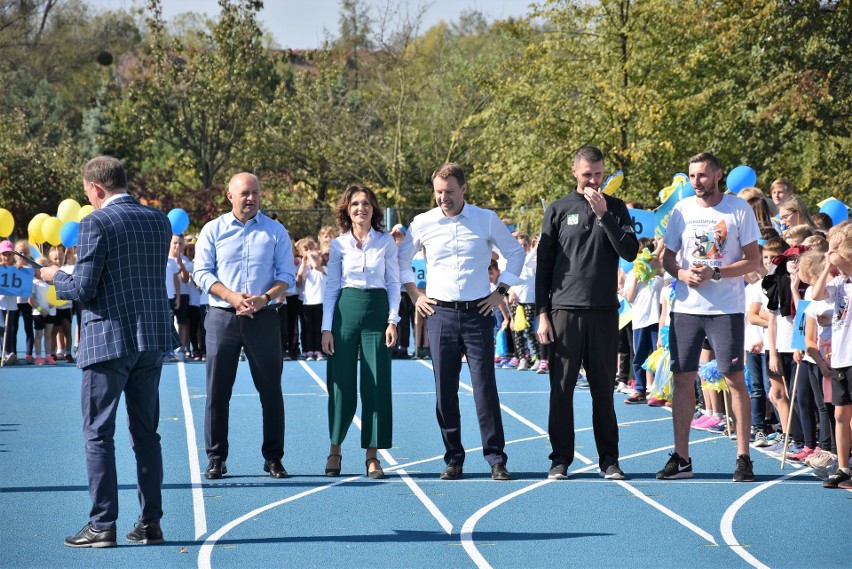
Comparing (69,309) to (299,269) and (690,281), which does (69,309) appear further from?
(690,281)

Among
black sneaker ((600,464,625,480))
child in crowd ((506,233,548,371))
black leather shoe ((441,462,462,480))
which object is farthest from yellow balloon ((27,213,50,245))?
black sneaker ((600,464,625,480))

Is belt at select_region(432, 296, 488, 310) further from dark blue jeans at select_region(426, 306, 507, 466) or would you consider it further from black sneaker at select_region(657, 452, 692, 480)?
black sneaker at select_region(657, 452, 692, 480)

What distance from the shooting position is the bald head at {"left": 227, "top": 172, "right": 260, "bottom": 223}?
8914 mm

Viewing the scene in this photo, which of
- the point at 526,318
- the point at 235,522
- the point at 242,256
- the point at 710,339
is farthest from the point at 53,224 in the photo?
the point at 710,339

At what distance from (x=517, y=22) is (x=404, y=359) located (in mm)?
14400

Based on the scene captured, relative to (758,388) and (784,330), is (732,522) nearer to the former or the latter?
(784,330)

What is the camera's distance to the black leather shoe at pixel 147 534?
689 centimetres

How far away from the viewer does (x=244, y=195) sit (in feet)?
29.2

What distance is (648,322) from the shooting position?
45.4ft

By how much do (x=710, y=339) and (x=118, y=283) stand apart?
4.26 meters

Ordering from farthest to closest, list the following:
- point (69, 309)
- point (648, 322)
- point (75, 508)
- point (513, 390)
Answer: point (69, 309) < point (513, 390) < point (648, 322) < point (75, 508)

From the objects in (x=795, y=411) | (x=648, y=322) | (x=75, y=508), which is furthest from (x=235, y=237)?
(x=648, y=322)

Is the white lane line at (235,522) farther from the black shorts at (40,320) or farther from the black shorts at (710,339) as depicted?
the black shorts at (40,320)

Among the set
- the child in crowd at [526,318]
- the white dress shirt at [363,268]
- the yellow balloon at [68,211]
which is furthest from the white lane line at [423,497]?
the yellow balloon at [68,211]
